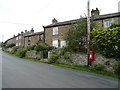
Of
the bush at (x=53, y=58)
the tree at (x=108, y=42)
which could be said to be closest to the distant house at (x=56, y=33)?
the bush at (x=53, y=58)

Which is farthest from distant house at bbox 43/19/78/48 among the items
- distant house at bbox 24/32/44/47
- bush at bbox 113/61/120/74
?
bush at bbox 113/61/120/74

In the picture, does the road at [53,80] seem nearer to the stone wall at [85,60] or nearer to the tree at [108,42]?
the stone wall at [85,60]

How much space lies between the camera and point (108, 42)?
877 centimetres

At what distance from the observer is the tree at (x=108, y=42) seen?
27.2ft

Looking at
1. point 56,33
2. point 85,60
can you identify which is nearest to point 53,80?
point 85,60

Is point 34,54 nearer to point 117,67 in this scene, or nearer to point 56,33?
point 56,33

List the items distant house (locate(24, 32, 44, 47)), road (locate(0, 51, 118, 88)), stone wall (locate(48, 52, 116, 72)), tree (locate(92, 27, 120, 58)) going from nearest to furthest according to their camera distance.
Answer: road (locate(0, 51, 118, 88))
tree (locate(92, 27, 120, 58))
stone wall (locate(48, 52, 116, 72))
distant house (locate(24, 32, 44, 47))

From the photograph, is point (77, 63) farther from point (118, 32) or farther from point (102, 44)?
point (118, 32)

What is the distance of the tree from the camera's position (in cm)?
828

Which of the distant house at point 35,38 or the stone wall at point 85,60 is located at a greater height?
the distant house at point 35,38

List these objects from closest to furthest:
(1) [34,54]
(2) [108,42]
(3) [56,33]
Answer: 1. (2) [108,42]
2. (1) [34,54]
3. (3) [56,33]

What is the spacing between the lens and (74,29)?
11.9 metres

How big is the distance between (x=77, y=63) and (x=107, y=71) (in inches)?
142

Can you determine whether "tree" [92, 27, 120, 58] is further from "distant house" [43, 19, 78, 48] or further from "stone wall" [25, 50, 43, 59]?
"distant house" [43, 19, 78, 48]
